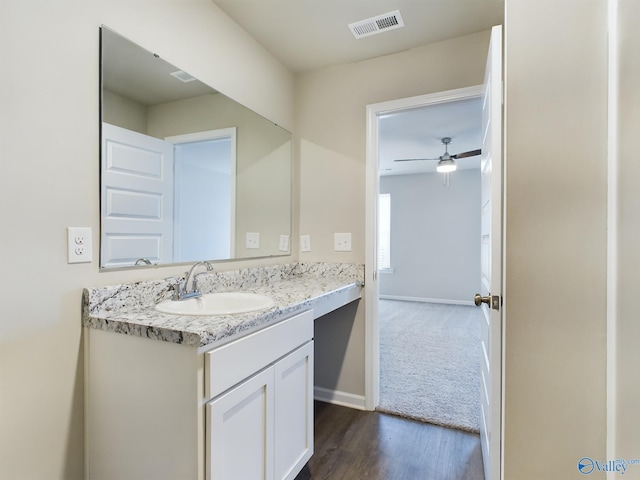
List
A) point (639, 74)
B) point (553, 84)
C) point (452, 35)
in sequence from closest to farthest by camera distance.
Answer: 1. point (639, 74)
2. point (553, 84)
3. point (452, 35)

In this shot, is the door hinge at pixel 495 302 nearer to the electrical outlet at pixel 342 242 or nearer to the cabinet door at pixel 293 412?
the cabinet door at pixel 293 412

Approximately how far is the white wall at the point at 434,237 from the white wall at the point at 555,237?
191 inches

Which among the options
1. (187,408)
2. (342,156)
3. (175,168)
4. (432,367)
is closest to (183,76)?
(175,168)

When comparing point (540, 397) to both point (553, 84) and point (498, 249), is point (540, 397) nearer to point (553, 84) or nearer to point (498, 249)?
point (498, 249)

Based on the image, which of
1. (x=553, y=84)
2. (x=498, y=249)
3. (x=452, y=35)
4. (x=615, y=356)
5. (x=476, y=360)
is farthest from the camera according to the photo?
(x=476, y=360)

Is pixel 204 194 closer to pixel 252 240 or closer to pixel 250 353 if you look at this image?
pixel 252 240

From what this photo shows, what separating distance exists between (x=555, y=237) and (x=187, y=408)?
1256mm

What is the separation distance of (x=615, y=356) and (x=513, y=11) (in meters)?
1.16

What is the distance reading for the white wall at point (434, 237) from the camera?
18.7ft

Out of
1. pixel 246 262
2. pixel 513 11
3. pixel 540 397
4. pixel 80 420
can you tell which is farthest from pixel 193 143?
pixel 540 397

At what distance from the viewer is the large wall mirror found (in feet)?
4.26

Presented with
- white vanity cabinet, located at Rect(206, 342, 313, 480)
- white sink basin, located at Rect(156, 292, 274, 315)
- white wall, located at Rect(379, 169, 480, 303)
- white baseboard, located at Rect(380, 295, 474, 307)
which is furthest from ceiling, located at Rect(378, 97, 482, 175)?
white baseboard, located at Rect(380, 295, 474, 307)

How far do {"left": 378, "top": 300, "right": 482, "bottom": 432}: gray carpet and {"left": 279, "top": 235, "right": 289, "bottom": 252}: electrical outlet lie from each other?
4.09 feet

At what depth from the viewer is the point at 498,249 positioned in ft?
4.12
